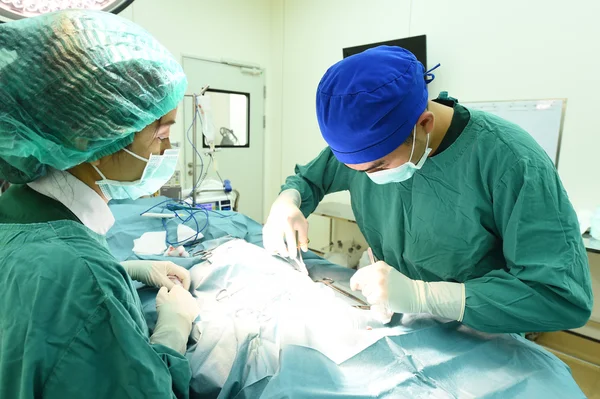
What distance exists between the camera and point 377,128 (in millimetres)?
988

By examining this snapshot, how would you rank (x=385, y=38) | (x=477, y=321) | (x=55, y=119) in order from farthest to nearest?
(x=385, y=38), (x=477, y=321), (x=55, y=119)

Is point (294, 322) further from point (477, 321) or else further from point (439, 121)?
point (439, 121)

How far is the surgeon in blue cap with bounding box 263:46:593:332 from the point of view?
36.3 inches

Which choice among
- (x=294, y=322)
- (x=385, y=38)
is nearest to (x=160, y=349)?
(x=294, y=322)

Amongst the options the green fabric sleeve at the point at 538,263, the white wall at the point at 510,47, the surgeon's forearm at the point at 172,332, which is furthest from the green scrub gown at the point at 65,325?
the white wall at the point at 510,47

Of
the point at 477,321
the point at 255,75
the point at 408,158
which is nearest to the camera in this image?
the point at 477,321

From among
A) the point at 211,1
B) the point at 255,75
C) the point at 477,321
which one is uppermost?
the point at 211,1

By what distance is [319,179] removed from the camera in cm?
161

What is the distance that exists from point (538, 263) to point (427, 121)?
1.54ft

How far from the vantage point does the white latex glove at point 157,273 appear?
1365 mm

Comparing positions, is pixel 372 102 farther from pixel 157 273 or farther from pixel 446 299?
pixel 157 273

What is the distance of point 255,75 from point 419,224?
11.8 feet

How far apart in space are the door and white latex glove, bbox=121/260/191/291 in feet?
8.27

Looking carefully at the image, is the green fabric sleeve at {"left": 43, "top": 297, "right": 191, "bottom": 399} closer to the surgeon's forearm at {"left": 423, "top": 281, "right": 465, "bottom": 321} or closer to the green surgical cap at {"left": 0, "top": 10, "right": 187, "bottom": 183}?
the green surgical cap at {"left": 0, "top": 10, "right": 187, "bottom": 183}
